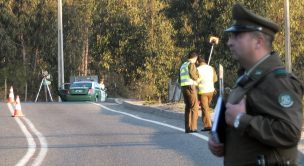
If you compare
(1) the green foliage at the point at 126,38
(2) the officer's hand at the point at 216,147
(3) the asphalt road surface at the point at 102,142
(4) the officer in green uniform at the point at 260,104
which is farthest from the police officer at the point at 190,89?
(1) the green foliage at the point at 126,38

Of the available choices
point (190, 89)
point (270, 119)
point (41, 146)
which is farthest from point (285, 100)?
point (190, 89)

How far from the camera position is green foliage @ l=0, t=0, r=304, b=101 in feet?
108

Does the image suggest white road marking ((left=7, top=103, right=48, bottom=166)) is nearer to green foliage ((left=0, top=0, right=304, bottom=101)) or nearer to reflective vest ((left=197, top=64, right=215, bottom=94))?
reflective vest ((left=197, top=64, right=215, bottom=94))

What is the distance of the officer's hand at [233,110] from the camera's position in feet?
12.4

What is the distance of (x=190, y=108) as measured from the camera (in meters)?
15.6

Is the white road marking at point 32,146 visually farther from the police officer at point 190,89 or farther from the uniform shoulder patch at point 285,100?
the uniform shoulder patch at point 285,100

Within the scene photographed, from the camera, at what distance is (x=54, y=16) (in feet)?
194

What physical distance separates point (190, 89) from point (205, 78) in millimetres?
408

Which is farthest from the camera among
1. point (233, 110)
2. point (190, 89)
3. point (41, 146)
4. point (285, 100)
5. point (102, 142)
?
point (190, 89)

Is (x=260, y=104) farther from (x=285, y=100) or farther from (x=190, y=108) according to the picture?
(x=190, y=108)

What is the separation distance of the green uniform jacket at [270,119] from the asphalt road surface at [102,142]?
288 inches

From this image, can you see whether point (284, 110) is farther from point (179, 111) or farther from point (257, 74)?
point (179, 111)

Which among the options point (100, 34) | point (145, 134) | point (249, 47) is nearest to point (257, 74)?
point (249, 47)

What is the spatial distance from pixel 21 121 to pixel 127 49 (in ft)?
88.1
